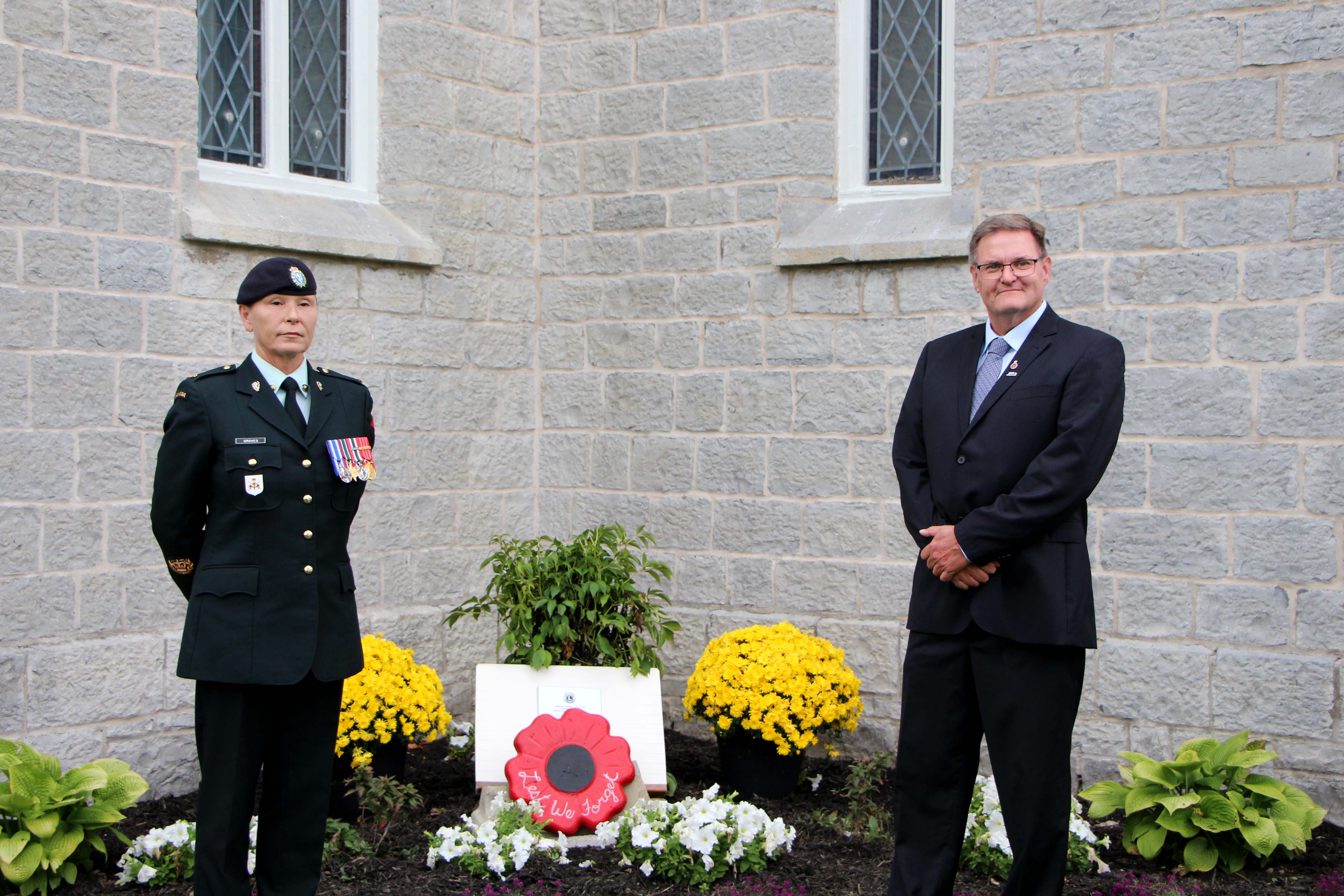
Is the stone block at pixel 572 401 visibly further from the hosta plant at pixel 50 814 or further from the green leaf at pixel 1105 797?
the green leaf at pixel 1105 797

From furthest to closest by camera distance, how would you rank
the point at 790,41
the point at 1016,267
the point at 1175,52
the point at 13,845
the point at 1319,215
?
the point at 790,41 < the point at 1175,52 < the point at 1319,215 < the point at 13,845 < the point at 1016,267

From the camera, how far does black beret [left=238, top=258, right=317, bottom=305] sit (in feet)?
10.5

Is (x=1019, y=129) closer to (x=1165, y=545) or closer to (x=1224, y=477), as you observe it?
(x=1224, y=477)

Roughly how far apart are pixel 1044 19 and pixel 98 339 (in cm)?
407

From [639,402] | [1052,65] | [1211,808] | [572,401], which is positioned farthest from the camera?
[572,401]

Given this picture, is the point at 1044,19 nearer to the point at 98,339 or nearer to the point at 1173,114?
the point at 1173,114

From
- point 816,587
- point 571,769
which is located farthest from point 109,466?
point 816,587

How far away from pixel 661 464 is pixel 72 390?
261 centimetres

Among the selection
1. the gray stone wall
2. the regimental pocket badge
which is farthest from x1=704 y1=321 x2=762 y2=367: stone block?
the regimental pocket badge

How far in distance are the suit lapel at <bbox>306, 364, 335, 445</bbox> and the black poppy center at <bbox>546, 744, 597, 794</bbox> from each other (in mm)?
1733

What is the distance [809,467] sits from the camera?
5523mm

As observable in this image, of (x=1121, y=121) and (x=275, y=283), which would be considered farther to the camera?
(x=1121, y=121)

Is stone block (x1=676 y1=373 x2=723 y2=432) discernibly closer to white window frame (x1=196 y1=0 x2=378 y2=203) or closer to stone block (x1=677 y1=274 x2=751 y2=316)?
stone block (x1=677 y1=274 x2=751 y2=316)

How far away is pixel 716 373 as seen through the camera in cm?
573
